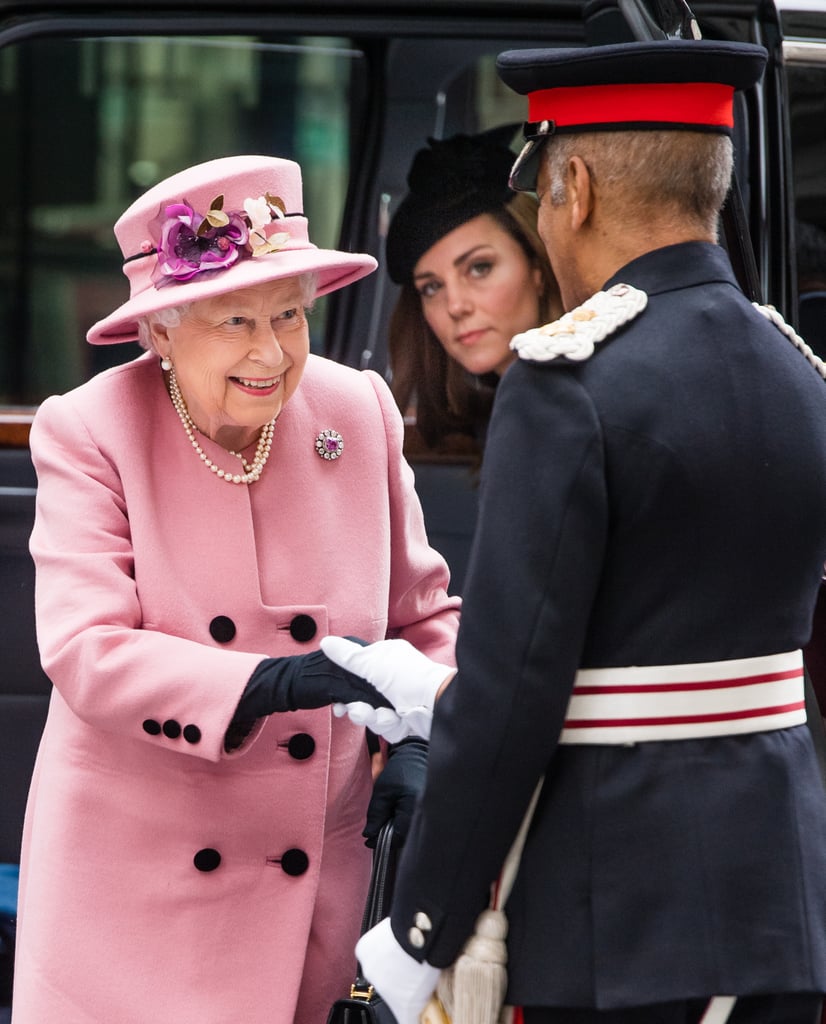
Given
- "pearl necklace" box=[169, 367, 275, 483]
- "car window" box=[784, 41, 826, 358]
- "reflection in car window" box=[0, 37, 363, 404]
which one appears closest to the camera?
"pearl necklace" box=[169, 367, 275, 483]

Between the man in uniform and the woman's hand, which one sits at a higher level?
the man in uniform

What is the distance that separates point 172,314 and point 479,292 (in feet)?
4.11

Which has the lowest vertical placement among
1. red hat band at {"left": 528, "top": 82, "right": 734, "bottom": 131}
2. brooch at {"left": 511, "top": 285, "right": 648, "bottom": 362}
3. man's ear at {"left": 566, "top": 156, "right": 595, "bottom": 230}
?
brooch at {"left": 511, "top": 285, "right": 648, "bottom": 362}

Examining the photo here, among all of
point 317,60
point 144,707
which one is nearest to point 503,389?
point 144,707

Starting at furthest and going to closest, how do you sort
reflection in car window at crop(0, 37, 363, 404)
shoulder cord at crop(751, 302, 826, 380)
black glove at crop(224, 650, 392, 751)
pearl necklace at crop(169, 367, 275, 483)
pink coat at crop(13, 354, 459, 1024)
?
reflection in car window at crop(0, 37, 363, 404) < pearl necklace at crop(169, 367, 275, 483) < pink coat at crop(13, 354, 459, 1024) < black glove at crop(224, 650, 392, 751) < shoulder cord at crop(751, 302, 826, 380)

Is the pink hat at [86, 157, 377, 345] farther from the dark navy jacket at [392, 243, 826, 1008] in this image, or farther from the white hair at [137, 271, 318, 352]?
the dark navy jacket at [392, 243, 826, 1008]

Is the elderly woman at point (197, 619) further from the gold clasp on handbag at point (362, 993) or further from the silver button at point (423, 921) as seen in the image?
the silver button at point (423, 921)

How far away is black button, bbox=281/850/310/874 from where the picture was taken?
213 cm

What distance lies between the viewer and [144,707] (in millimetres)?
1971

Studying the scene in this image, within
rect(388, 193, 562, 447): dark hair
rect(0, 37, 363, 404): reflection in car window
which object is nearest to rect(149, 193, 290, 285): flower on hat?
rect(388, 193, 562, 447): dark hair

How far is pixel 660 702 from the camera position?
1.61 m

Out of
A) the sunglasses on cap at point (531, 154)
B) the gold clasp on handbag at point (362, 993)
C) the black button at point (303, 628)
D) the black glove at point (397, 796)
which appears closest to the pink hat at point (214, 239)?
the sunglasses on cap at point (531, 154)

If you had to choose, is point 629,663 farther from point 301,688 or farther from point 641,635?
point 301,688

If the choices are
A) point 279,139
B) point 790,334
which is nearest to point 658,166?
point 790,334
